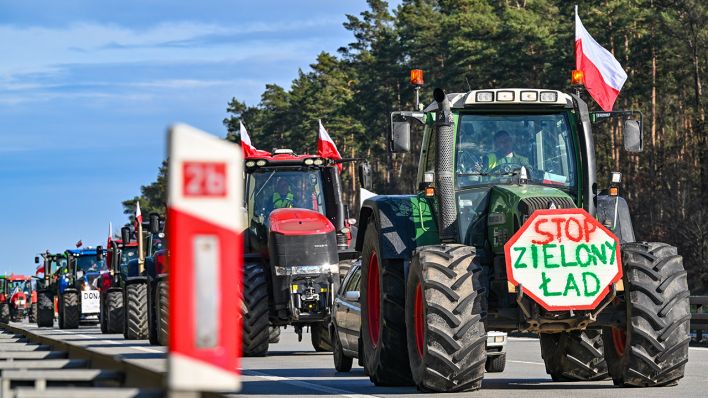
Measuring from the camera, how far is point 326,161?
24891 millimetres

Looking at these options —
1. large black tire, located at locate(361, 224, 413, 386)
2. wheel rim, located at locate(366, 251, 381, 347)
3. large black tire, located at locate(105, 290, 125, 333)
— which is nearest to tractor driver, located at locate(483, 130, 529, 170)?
large black tire, located at locate(361, 224, 413, 386)

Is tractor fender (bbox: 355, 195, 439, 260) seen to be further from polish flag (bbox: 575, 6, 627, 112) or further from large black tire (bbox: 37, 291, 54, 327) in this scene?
large black tire (bbox: 37, 291, 54, 327)

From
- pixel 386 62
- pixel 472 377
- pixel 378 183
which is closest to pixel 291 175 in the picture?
pixel 472 377

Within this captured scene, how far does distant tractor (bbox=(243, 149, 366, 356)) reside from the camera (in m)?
22.3

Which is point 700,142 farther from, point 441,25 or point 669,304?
point 669,304

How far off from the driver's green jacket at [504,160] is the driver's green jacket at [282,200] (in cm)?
967

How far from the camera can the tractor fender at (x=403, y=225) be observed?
48.3 feet

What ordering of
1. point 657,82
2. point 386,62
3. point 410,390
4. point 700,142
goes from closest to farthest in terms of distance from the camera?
point 410,390, point 700,142, point 657,82, point 386,62

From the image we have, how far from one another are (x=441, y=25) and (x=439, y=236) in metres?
73.4

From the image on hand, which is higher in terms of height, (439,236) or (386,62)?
(386,62)

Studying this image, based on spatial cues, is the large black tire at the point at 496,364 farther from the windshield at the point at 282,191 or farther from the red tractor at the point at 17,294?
the red tractor at the point at 17,294

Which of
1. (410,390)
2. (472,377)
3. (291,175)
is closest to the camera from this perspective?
(472,377)

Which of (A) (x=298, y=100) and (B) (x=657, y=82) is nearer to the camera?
(B) (x=657, y=82)

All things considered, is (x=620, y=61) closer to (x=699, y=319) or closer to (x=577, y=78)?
(x=699, y=319)
